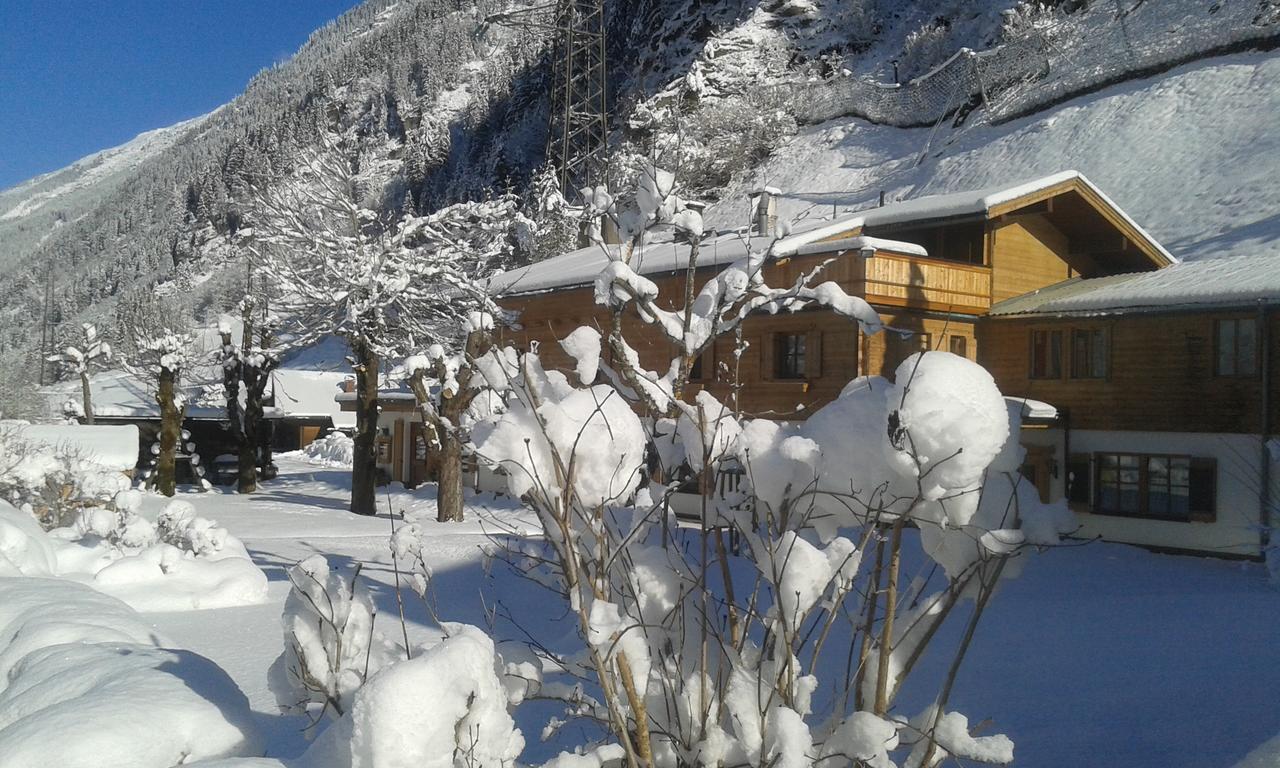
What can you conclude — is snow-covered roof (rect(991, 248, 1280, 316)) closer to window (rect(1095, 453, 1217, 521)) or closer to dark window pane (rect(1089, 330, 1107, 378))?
dark window pane (rect(1089, 330, 1107, 378))

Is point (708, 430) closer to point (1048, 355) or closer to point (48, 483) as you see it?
point (48, 483)

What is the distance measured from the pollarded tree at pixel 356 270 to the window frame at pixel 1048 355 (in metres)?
11.2

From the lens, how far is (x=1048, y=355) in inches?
746

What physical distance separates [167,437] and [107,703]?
899 inches

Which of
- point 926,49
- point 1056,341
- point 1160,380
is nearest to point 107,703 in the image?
point 1160,380

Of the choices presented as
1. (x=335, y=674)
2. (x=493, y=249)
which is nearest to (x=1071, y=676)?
(x=335, y=674)

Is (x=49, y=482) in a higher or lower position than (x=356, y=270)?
lower

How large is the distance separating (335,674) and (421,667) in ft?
4.59

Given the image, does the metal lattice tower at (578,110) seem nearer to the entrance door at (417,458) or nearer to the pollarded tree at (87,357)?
the entrance door at (417,458)

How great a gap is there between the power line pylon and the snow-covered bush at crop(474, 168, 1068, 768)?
10007 mm

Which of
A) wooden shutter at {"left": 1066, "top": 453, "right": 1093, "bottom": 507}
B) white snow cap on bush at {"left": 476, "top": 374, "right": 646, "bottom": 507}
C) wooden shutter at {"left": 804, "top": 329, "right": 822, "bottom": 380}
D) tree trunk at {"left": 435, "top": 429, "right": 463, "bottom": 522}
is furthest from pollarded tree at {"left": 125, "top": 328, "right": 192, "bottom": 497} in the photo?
white snow cap on bush at {"left": 476, "top": 374, "right": 646, "bottom": 507}

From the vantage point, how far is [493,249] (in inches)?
821

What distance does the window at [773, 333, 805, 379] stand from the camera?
1941 cm

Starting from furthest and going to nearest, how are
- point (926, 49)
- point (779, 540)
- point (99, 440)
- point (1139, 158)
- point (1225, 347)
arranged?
point (926, 49), point (1139, 158), point (99, 440), point (1225, 347), point (779, 540)
